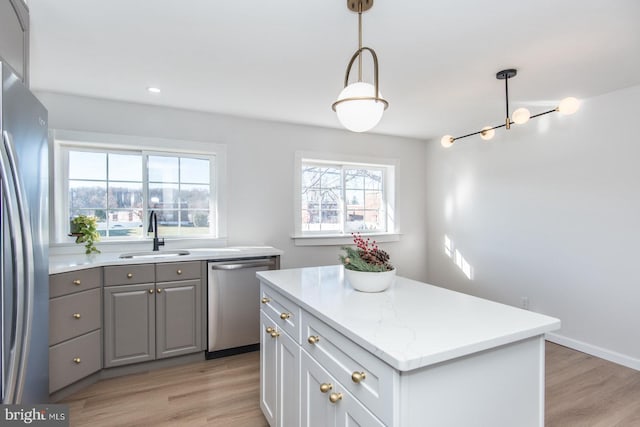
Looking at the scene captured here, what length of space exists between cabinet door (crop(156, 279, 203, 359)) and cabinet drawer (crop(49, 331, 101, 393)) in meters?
0.44

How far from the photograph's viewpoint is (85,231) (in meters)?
2.73

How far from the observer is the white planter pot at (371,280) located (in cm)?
153

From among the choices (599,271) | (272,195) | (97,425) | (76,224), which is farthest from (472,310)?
(76,224)

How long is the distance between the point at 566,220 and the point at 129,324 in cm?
400

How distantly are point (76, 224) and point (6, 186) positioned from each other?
1.96 m

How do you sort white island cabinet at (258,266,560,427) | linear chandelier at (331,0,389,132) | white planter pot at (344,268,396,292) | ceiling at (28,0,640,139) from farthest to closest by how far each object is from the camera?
ceiling at (28,0,640,139) < white planter pot at (344,268,396,292) < linear chandelier at (331,0,389,132) < white island cabinet at (258,266,560,427)

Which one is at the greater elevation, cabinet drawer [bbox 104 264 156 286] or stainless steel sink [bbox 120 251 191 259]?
stainless steel sink [bbox 120 251 191 259]

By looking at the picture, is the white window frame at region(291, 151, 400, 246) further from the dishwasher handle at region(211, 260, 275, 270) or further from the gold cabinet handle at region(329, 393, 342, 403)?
the gold cabinet handle at region(329, 393, 342, 403)

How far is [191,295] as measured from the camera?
2811 millimetres

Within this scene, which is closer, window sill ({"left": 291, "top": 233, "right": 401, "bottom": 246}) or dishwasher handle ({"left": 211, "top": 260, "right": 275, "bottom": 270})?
dishwasher handle ({"left": 211, "top": 260, "right": 275, "bottom": 270})

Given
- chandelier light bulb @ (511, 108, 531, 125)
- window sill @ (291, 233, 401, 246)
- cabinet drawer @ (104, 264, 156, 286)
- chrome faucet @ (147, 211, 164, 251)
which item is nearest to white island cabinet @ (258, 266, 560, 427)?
chandelier light bulb @ (511, 108, 531, 125)

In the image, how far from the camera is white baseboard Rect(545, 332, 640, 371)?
2695 millimetres

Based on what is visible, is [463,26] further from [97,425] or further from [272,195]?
[97,425]

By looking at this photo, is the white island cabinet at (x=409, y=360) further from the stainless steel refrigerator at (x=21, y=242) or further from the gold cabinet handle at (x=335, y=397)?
the stainless steel refrigerator at (x=21, y=242)
